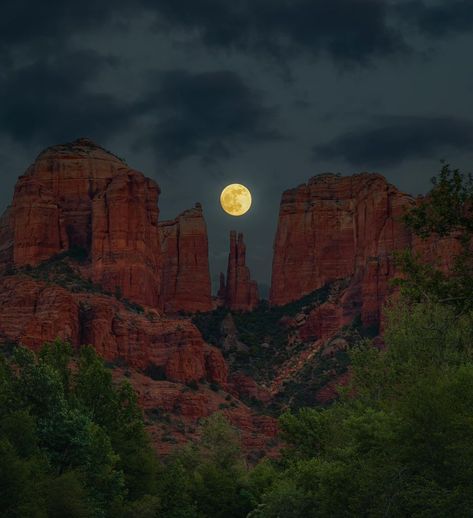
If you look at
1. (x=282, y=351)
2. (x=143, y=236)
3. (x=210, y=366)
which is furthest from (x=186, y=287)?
(x=210, y=366)

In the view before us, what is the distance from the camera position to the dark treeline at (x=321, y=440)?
35.9 meters

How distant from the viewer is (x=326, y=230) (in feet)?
627

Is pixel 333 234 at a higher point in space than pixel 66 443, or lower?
higher

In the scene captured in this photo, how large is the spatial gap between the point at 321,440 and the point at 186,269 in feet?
372

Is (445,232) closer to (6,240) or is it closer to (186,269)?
(6,240)

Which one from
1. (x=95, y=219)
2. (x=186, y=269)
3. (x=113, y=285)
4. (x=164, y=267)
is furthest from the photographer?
(x=164, y=267)

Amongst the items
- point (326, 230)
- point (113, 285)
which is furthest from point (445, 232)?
point (326, 230)

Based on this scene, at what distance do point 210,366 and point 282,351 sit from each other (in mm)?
46815

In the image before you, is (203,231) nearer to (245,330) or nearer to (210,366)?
(245,330)

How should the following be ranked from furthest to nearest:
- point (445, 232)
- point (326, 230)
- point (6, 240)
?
point (326, 230) < point (6, 240) < point (445, 232)

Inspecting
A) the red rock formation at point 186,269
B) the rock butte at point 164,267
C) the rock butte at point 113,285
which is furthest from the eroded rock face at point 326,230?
the rock butte at point 113,285

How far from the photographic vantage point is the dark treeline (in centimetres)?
3591

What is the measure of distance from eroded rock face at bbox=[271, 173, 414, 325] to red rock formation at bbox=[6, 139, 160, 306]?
1436 inches

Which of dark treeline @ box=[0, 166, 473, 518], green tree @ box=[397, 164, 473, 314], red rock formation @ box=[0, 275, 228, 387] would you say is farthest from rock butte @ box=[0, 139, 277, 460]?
green tree @ box=[397, 164, 473, 314]
